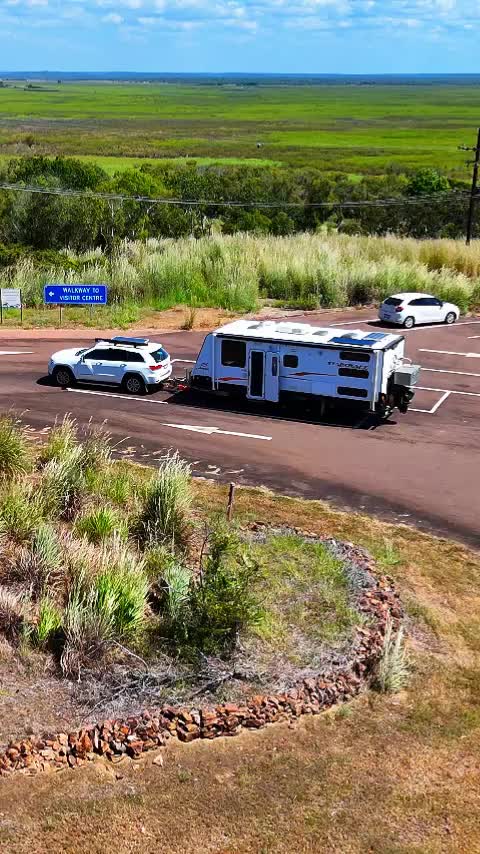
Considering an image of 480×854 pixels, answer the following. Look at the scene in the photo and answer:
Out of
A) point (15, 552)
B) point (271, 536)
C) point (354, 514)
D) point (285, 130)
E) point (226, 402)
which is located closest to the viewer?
point (15, 552)

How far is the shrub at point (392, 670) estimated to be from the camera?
1242cm

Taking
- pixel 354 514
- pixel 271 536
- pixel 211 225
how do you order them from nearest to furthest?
pixel 271 536
pixel 354 514
pixel 211 225

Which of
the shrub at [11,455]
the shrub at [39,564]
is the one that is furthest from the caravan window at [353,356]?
the shrub at [39,564]

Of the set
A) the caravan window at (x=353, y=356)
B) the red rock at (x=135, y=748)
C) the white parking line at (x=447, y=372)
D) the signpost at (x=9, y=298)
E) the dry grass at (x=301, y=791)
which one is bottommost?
the dry grass at (x=301, y=791)

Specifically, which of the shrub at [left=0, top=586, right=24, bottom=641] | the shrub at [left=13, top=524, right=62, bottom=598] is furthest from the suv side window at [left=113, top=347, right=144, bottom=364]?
the shrub at [left=0, top=586, right=24, bottom=641]

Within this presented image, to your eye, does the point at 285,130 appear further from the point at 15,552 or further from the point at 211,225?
the point at 15,552

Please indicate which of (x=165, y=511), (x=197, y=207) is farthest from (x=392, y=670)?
(x=197, y=207)

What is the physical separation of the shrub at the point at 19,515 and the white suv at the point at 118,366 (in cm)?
1052

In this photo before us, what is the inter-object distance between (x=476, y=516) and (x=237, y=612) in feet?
25.1

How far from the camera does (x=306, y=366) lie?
24.2m

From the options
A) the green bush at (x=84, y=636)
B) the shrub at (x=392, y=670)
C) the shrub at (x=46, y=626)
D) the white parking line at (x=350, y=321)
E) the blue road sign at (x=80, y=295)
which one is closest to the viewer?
the green bush at (x=84, y=636)

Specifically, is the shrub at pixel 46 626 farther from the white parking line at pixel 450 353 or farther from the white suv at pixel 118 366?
the white parking line at pixel 450 353

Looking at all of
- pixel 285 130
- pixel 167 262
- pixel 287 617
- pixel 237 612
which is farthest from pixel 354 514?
pixel 285 130

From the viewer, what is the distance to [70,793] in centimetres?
1030
